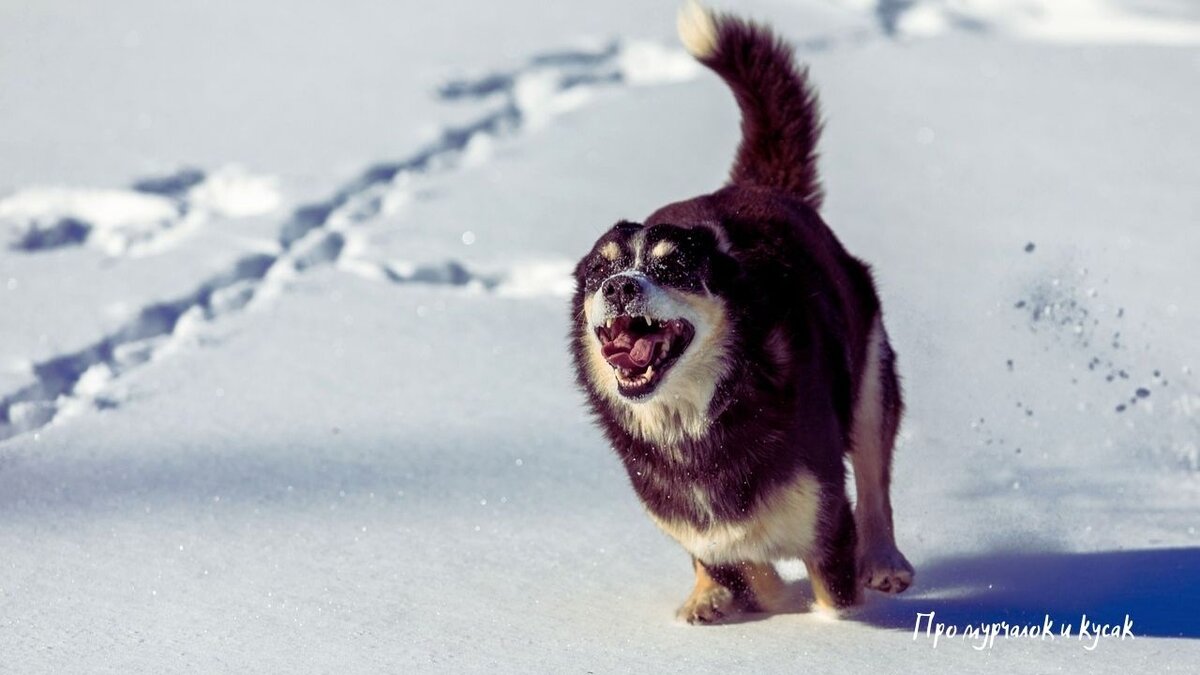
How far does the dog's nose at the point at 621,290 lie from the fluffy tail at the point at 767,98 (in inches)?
53.7

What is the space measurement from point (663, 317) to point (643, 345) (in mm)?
126

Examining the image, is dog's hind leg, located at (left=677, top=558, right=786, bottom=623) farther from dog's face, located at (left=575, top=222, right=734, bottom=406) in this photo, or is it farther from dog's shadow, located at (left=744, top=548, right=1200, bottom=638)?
dog's face, located at (left=575, top=222, right=734, bottom=406)

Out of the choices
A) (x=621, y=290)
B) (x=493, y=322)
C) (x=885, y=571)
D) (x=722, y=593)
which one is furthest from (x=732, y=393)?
(x=493, y=322)

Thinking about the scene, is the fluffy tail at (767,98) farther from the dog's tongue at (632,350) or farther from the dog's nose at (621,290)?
the dog's nose at (621,290)

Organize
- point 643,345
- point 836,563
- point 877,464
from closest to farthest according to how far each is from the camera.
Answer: point 643,345 < point 836,563 < point 877,464

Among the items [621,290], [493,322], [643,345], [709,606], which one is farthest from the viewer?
[493,322]

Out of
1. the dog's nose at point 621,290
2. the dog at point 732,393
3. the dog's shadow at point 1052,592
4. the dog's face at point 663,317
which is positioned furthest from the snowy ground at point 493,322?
the dog's nose at point 621,290

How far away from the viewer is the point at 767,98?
4527mm

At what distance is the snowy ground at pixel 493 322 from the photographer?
3.66 metres

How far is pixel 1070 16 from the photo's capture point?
8.73 metres

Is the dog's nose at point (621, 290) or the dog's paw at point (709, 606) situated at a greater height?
the dog's nose at point (621, 290)

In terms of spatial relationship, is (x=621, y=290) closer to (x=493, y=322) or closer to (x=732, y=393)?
(x=732, y=393)

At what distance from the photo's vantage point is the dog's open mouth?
3.36 metres

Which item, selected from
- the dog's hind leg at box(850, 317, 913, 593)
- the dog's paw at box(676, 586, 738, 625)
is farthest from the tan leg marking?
the dog's hind leg at box(850, 317, 913, 593)
